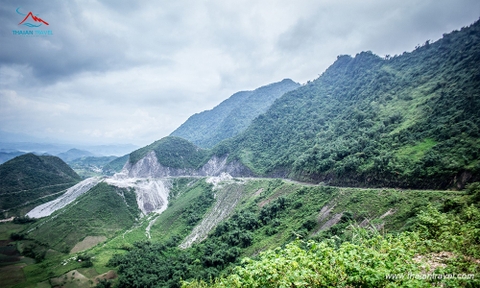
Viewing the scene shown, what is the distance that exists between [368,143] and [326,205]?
27.0 metres

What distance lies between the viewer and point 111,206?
90.8m

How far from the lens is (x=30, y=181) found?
401 ft

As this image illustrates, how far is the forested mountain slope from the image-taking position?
1763 inches

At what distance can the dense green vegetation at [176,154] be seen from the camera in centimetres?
14475

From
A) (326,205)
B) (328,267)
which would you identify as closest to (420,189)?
(326,205)

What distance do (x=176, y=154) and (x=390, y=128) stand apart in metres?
123

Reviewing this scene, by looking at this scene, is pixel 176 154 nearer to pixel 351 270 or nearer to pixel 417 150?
pixel 417 150

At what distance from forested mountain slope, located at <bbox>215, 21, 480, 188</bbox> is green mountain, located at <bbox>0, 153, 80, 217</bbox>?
96.3 meters

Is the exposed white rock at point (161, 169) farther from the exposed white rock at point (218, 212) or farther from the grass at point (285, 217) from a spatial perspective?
the grass at point (285, 217)

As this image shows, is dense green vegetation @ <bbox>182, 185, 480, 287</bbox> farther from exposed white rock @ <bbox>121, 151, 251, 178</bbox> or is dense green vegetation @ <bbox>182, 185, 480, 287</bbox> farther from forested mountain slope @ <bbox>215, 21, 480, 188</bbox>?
exposed white rock @ <bbox>121, 151, 251, 178</bbox>

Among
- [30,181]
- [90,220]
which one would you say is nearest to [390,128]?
[90,220]

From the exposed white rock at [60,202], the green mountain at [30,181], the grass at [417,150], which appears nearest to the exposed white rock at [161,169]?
the exposed white rock at [60,202]

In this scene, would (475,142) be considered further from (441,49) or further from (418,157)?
(441,49)

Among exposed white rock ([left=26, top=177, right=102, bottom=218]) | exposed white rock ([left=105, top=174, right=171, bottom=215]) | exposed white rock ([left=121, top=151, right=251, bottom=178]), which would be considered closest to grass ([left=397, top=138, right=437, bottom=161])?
exposed white rock ([left=121, top=151, right=251, bottom=178])
